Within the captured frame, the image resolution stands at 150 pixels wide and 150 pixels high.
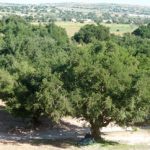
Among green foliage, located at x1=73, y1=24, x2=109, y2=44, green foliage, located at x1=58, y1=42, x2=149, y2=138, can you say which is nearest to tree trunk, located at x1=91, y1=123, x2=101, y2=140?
green foliage, located at x1=58, y1=42, x2=149, y2=138

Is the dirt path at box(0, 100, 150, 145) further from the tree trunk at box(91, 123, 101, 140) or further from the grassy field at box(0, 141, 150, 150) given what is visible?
the tree trunk at box(91, 123, 101, 140)

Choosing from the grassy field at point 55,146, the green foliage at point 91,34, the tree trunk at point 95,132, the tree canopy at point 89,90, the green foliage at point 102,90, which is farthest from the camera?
the green foliage at point 91,34

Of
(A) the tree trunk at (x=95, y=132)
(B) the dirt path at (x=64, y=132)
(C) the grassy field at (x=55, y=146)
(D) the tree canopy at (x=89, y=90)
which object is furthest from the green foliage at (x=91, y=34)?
(C) the grassy field at (x=55, y=146)

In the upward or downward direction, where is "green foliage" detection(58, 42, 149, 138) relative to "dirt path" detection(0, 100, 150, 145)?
upward

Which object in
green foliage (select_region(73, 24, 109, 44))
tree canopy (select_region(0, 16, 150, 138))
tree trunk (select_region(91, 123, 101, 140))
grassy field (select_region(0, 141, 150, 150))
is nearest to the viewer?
grassy field (select_region(0, 141, 150, 150))

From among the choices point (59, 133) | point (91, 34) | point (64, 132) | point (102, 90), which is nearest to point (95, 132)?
point (102, 90)

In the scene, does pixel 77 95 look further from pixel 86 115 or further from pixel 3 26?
pixel 3 26

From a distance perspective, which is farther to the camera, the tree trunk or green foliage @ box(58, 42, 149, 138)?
the tree trunk

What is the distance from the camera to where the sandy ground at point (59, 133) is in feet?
181

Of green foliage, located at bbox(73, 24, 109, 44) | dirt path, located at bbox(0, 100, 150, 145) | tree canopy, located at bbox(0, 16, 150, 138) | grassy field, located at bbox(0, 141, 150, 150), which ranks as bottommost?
green foliage, located at bbox(73, 24, 109, 44)

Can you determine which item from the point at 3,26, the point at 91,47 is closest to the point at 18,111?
the point at 91,47

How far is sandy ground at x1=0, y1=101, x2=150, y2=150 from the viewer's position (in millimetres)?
55250

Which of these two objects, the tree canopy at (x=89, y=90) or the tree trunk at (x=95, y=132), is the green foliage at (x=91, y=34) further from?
the tree trunk at (x=95, y=132)

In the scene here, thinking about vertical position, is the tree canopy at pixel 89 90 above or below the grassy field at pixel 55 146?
above
